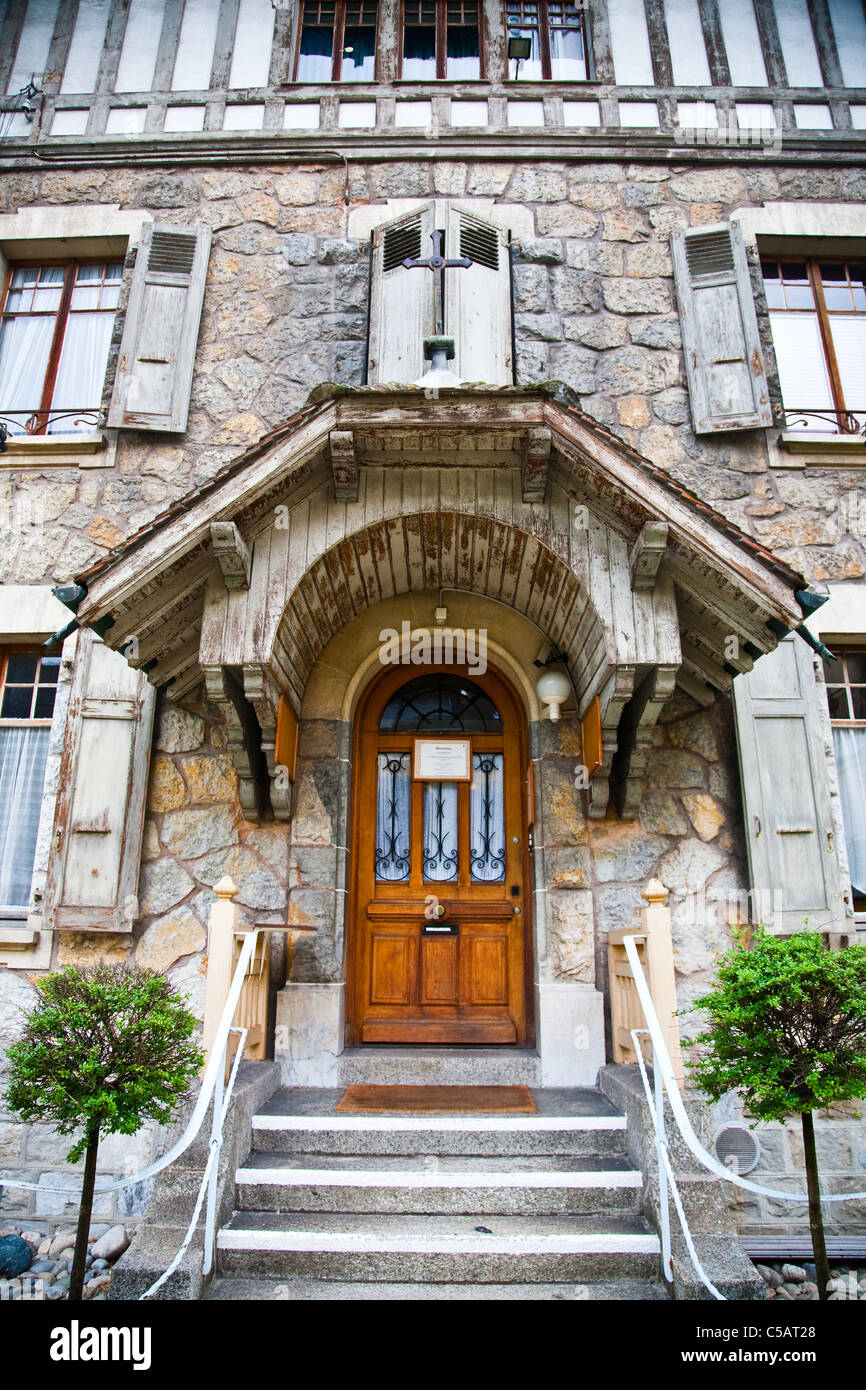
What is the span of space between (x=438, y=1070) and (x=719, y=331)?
5.48 m

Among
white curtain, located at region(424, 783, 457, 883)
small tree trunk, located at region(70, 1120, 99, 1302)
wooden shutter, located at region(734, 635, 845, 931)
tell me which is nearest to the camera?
small tree trunk, located at region(70, 1120, 99, 1302)

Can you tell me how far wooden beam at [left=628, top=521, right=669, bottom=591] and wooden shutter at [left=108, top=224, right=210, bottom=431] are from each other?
352 centimetres

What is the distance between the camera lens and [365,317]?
643 centimetres

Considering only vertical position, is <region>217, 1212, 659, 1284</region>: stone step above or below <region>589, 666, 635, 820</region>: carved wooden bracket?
below

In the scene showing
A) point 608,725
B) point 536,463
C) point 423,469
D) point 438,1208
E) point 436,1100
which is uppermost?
point 423,469

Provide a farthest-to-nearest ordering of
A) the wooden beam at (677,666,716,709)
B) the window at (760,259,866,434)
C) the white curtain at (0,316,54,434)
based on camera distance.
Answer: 1. the white curtain at (0,316,54,434)
2. the window at (760,259,866,434)
3. the wooden beam at (677,666,716,709)

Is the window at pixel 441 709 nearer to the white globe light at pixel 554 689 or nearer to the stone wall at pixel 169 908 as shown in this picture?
the white globe light at pixel 554 689

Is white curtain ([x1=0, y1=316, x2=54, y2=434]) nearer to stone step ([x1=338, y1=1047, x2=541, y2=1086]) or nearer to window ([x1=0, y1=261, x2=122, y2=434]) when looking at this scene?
window ([x1=0, y1=261, x2=122, y2=434])

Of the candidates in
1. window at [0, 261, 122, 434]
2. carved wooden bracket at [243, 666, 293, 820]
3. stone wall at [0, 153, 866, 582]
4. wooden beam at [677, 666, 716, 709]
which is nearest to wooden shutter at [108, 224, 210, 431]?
stone wall at [0, 153, 866, 582]

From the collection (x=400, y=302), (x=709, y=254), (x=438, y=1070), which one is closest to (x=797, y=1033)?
(x=438, y=1070)

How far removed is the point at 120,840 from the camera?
5273 mm

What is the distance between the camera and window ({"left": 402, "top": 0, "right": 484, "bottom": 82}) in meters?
7.28

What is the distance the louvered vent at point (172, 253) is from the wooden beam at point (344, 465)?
3052 mm

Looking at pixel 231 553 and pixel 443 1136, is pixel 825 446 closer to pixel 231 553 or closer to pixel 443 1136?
pixel 231 553
